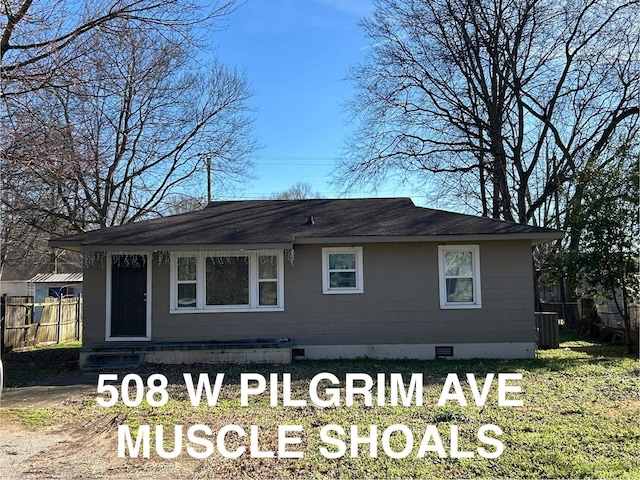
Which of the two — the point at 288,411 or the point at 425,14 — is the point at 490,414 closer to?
the point at 288,411

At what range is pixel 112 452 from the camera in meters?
5.56

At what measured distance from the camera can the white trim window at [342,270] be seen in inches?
464

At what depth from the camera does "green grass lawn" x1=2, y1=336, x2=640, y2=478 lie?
4949mm

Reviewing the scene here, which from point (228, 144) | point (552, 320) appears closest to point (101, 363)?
point (552, 320)

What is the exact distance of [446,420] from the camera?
6.59 metres

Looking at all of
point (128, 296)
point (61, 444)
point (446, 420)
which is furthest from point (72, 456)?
point (128, 296)

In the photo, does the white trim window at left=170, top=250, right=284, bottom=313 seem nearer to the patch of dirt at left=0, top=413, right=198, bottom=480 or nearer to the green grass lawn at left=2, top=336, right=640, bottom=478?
the green grass lawn at left=2, top=336, right=640, bottom=478

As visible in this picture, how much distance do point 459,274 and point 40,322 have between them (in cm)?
1287

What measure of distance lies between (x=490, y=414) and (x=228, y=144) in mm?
18847

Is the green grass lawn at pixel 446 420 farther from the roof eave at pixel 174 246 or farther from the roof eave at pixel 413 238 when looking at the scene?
the roof eave at pixel 413 238

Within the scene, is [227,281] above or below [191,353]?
above

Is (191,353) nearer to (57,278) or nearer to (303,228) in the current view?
(303,228)

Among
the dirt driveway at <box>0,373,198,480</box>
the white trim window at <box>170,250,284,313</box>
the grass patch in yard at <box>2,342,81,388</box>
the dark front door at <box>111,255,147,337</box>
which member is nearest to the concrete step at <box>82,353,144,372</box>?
the grass patch in yard at <box>2,342,81,388</box>

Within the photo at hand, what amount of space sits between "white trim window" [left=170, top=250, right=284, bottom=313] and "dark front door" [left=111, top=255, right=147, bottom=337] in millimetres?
659
